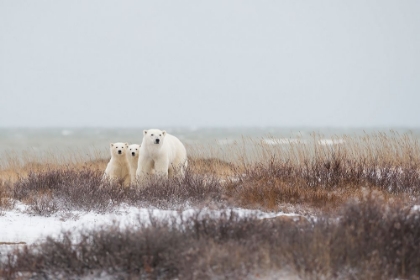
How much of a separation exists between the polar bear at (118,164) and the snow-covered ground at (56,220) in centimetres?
267

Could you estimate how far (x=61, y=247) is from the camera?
4.02 metres

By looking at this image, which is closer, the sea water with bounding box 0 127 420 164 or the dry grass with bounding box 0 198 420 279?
the dry grass with bounding box 0 198 420 279

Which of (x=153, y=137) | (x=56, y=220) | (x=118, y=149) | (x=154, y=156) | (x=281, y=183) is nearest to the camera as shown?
(x=56, y=220)

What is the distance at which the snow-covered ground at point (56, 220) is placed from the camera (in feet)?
17.6

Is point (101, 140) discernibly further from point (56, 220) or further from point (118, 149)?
point (56, 220)

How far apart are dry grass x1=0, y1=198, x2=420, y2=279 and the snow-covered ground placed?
3.47ft

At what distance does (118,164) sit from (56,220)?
11.6 feet

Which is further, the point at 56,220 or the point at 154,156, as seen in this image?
the point at 154,156

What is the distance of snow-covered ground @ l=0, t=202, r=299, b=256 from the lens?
537 cm

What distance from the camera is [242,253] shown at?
3787mm

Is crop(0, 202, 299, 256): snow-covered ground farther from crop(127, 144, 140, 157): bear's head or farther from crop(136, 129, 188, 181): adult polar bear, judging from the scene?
crop(127, 144, 140, 157): bear's head

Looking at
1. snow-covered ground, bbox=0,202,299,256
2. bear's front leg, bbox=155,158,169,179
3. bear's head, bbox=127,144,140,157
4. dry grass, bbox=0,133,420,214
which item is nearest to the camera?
snow-covered ground, bbox=0,202,299,256

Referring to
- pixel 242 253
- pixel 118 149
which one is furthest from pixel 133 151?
pixel 242 253

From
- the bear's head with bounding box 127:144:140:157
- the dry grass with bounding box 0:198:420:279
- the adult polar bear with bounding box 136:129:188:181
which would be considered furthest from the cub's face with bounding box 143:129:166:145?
the dry grass with bounding box 0:198:420:279
